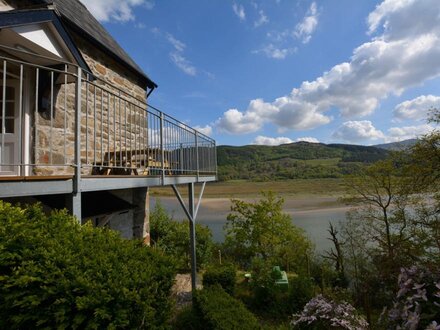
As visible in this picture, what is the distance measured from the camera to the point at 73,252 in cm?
183

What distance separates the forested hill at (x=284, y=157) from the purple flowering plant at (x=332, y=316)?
79726mm

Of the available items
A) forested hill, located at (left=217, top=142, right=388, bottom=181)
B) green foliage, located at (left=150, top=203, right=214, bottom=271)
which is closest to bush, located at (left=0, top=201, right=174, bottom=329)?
green foliage, located at (left=150, top=203, right=214, bottom=271)

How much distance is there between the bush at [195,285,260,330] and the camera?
3.59m

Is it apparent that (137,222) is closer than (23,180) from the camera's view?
No

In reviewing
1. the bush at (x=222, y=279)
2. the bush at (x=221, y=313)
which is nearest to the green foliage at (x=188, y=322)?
the bush at (x=221, y=313)

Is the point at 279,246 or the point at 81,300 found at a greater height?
the point at 81,300

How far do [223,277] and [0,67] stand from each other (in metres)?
6.78

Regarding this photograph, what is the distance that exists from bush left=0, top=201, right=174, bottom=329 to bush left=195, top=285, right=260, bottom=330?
206 centimetres

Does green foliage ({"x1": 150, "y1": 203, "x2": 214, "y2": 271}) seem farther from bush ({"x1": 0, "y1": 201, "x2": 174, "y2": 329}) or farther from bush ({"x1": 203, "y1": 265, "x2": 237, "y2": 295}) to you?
bush ({"x1": 0, "y1": 201, "x2": 174, "y2": 329})

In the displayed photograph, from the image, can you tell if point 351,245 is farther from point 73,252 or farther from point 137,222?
point 73,252

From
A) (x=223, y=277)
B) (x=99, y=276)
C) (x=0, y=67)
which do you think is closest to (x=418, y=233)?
(x=223, y=277)

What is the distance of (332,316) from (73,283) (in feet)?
11.9

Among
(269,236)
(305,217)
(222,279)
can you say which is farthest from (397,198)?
(305,217)

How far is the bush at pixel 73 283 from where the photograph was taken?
1.55 m
